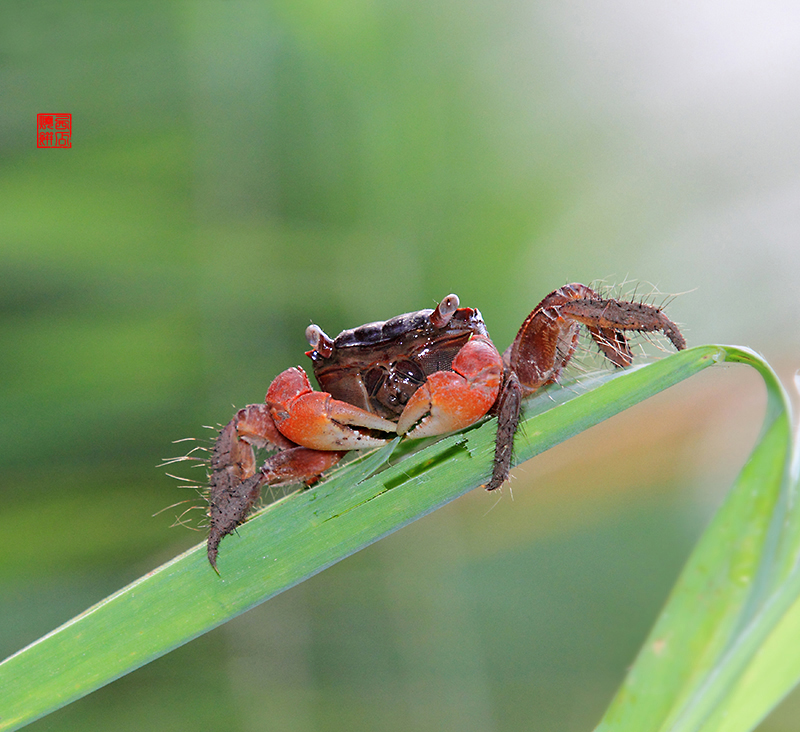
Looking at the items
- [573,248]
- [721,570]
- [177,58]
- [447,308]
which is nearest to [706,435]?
[573,248]

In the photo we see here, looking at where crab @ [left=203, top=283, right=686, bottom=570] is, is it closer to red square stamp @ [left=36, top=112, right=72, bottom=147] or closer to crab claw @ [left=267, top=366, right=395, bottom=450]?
crab claw @ [left=267, top=366, right=395, bottom=450]

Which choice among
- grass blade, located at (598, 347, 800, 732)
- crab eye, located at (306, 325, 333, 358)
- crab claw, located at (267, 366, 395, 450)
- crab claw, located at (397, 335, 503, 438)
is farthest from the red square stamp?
grass blade, located at (598, 347, 800, 732)

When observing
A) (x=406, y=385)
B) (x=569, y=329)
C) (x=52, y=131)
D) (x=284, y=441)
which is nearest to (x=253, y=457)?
(x=284, y=441)

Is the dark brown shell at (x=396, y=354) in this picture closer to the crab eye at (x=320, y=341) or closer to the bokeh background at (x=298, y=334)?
the crab eye at (x=320, y=341)

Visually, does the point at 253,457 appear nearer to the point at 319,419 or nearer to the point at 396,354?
the point at 319,419

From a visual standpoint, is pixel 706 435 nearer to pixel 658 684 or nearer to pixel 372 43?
pixel 658 684

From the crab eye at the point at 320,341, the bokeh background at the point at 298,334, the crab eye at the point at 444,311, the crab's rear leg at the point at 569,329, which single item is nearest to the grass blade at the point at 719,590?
the crab's rear leg at the point at 569,329

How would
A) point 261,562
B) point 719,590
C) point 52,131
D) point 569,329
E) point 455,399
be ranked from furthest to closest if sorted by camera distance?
point 52,131, point 569,329, point 455,399, point 261,562, point 719,590

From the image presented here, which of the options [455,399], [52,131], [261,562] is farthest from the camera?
[52,131]
